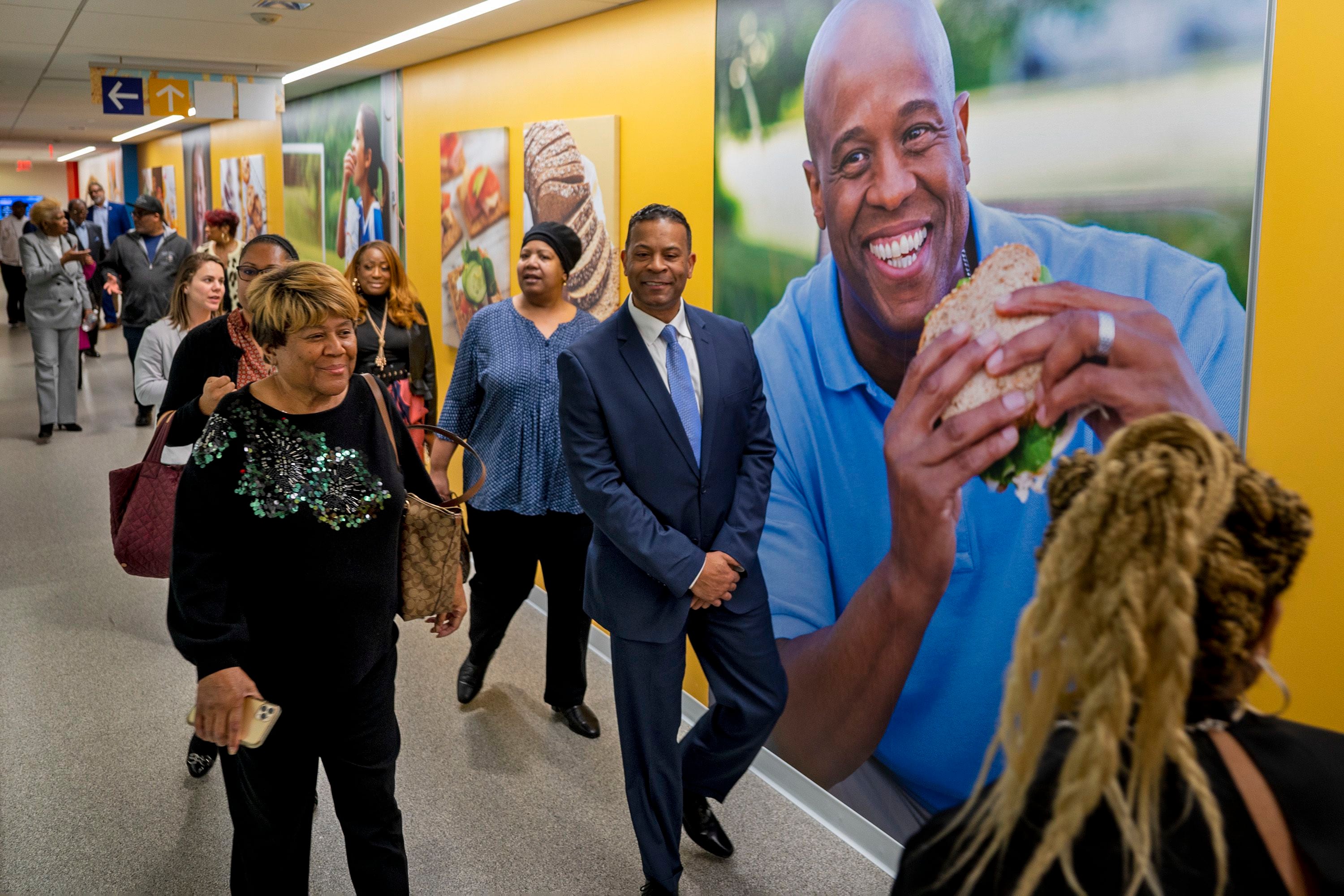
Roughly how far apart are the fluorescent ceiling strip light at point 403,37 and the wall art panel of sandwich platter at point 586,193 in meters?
0.58

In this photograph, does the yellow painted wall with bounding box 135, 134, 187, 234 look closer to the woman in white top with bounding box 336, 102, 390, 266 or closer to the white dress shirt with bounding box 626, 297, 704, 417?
the woman in white top with bounding box 336, 102, 390, 266

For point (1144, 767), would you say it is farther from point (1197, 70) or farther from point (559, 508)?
point (559, 508)

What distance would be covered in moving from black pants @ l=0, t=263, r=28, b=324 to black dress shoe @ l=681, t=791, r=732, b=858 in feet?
56.2

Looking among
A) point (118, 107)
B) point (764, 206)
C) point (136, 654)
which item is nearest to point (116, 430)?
point (118, 107)

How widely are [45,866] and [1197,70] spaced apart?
12.2 ft

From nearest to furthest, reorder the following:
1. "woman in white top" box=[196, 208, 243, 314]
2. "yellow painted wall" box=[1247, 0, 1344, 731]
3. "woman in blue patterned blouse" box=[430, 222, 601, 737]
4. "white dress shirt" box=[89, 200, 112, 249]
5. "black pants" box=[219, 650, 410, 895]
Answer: "yellow painted wall" box=[1247, 0, 1344, 731]
"black pants" box=[219, 650, 410, 895]
"woman in blue patterned blouse" box=[430, 222, 601, 737]
"woman in white top" box=[196, 208, 243, 314]
"white dress shirt" box=[89, 200, 112, 249]

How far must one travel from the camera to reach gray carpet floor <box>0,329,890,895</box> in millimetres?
3264

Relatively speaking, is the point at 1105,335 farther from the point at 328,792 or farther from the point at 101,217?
the point at 101,217

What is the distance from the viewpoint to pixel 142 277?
9.57m

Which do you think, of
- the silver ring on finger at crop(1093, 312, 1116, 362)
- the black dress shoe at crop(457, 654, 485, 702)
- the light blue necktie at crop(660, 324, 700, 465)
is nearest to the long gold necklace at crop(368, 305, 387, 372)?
the black dress shoe at crop(457, 654, 485, 702)

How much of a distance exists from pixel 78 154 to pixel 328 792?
20832mm

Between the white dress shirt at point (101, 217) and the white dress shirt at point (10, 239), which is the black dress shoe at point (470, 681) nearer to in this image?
the white dress shirt at point (101, 217)

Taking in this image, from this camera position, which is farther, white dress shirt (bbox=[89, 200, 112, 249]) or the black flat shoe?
white dress shirt (bbox=[89, 200, 112, 249])

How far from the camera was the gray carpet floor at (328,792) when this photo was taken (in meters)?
3.26
